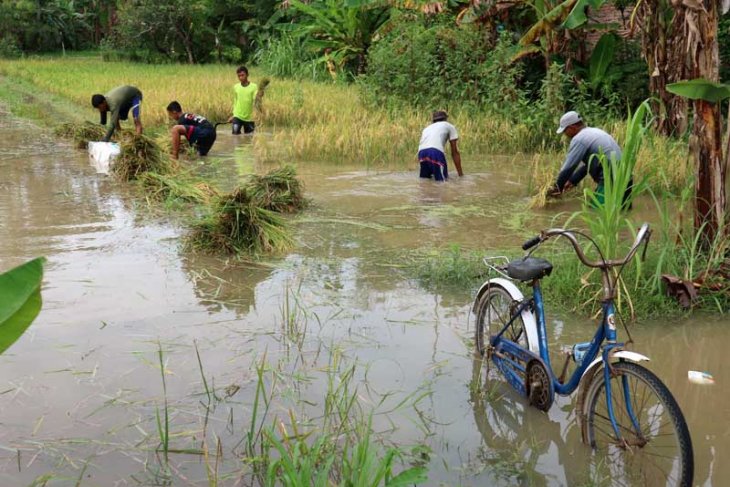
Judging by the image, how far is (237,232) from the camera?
6.02m

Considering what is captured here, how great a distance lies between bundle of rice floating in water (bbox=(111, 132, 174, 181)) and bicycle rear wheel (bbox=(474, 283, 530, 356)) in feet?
17.5

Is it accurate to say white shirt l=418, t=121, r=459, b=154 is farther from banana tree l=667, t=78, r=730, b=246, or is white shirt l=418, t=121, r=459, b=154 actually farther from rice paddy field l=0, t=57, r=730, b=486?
banana tree l=667, t=78, r=730, b=246

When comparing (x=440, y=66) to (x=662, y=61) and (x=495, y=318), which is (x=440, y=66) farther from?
(x=495, y=318)

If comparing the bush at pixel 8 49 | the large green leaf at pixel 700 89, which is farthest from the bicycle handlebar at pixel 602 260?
the bush at pixel 8 49

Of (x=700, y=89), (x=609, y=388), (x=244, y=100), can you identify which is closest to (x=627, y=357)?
(x=609, y=388)

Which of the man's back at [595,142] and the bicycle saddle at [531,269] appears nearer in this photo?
the bicycle saddle at [531,269]

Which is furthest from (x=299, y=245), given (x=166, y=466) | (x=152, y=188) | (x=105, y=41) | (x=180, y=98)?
(x=105, y=41)

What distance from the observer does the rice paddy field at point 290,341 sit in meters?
3.08

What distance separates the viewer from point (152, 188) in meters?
7.97

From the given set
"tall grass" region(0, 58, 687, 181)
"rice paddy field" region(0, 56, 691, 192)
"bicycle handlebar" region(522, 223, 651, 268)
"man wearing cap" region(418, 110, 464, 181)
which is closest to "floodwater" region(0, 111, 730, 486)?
"bicycle handlebar" region(522, 223, 651, 268)

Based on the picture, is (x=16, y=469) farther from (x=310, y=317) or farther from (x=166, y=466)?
(x=310, y=317)

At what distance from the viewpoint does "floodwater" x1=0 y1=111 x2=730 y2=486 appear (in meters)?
3.14

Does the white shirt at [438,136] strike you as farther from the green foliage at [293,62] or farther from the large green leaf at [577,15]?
the green foliage at [293,62]

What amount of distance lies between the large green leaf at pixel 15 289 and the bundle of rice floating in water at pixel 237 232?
406 centimetres
